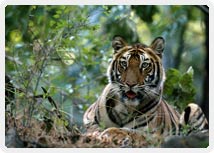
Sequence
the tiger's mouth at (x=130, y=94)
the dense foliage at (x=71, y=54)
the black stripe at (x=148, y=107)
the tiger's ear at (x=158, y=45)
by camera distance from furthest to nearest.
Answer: the tiger's ear at (x=158, y=45), the black stripe at (x=148, y=107), the tiger's mouth at (x=130, y=94), the dense foliage at (x=71, y=54)

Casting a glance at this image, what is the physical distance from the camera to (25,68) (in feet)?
24.9

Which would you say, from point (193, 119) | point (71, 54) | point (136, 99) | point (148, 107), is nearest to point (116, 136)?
point (136, 99)

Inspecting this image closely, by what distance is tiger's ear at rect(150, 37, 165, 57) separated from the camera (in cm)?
834

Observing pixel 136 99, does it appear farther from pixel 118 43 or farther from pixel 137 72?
pixel 118 43

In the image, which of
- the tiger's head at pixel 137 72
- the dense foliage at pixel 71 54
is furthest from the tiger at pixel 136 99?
the dense foliage at pixel 71 54

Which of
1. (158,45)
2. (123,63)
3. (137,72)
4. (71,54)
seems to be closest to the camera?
(137,72)

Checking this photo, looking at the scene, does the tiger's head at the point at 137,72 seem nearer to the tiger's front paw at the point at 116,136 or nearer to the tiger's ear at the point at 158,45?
the tiger's ear at the point at 158,45

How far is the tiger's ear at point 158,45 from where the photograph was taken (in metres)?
8.34

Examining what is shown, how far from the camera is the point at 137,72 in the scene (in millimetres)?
8008

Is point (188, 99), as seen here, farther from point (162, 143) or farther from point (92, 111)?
point (162, 143)

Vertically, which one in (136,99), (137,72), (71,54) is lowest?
(136,99)

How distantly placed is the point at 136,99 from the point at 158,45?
2.97 ft

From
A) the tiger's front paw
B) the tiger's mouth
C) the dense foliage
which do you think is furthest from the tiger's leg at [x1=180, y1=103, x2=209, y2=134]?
the tiger's front paw

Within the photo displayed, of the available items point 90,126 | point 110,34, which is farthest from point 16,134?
point 110,34
